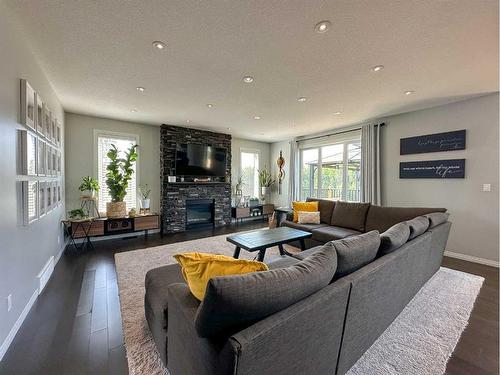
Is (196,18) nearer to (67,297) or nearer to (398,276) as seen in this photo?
(398,276)

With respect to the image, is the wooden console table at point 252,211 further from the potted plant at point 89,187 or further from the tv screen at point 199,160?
the potted plant at point 89,187

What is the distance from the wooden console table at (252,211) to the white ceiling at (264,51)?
3373 mm

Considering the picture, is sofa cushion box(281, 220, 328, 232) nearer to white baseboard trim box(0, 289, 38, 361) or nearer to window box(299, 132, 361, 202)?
window box(299, 132, 361, 202)

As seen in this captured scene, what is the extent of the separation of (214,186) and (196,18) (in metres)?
4.54

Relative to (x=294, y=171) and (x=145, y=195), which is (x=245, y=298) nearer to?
(x=145, y=195)

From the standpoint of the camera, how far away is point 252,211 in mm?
6840

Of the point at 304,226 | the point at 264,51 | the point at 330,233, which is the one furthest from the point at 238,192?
the point at 264,51

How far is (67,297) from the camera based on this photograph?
2.42 metres

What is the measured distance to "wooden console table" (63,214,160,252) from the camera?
4.01m

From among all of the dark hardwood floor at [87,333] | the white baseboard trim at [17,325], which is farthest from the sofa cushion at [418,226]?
the white baseboard trim at [17,325]

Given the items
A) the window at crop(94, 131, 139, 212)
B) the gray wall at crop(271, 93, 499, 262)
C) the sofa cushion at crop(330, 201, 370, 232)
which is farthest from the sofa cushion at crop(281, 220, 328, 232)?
the window at crop(94, 131, 139, 212)

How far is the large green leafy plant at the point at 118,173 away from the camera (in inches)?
178

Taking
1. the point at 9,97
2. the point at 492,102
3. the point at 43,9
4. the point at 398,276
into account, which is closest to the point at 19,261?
the point at 9,97

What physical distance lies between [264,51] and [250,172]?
5.16 m
